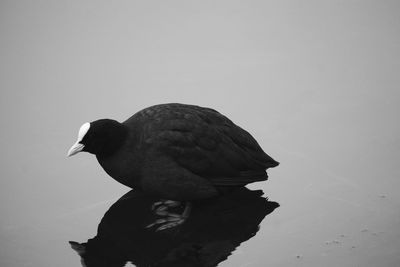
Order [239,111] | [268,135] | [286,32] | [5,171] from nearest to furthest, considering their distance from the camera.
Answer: [5,171], [268,135], [239,111], [286,32]

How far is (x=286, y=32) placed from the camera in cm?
974

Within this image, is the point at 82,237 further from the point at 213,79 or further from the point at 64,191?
the point at 213,79

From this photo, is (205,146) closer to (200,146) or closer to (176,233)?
(200,146)

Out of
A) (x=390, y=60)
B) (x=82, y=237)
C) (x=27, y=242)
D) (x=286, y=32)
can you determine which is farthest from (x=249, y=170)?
(x=286, y=32)

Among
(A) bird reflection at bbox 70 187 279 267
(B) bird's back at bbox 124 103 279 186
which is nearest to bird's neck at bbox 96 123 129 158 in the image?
(B) bird's back at bbox 124 103 279 186

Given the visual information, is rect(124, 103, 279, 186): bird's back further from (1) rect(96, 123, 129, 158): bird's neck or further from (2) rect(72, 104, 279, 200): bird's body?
(1) rect(96, 123, 129, 158): bird's neck

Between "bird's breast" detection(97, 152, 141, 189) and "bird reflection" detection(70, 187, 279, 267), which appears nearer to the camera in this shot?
"bird reflection" detection(70, 187, 279, 267)

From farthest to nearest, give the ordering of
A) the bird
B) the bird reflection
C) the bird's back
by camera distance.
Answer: the bird's back
the bird
the bird reflection

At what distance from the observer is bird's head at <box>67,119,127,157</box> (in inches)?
188

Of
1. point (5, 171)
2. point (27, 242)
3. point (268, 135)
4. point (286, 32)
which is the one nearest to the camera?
point (27, 242)

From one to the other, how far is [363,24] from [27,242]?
7985mm

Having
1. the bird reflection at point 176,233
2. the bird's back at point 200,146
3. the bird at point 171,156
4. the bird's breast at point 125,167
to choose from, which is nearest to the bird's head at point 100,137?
the bird at point 171,156

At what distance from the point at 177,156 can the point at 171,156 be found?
0.06 meters

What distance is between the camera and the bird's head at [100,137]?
4781 mm
